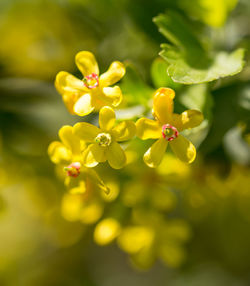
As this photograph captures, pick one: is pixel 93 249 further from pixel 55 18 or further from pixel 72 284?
pixel 55 18

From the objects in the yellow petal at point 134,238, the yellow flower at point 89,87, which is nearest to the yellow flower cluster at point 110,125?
the yellow flower at point 89,87

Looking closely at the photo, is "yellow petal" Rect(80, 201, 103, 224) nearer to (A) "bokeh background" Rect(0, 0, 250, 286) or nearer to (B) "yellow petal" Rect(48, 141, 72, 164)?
(A) "bokeh background" Rect(0, 0, 250, 286)

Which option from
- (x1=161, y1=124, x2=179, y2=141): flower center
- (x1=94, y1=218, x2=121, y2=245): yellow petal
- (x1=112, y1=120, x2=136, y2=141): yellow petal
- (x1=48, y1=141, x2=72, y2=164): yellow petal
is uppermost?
(x1=48, y1=141, x2=72, y2=164): yellow petal

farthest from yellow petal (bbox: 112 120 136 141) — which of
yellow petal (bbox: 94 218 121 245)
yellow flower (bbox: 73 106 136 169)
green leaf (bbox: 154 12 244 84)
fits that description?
yellow petal (bbox: 94 218 121 245)

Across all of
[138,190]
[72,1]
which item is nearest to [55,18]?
[72,1]

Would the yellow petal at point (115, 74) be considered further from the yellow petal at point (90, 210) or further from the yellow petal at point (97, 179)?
the yellow petal at point (90, 210)

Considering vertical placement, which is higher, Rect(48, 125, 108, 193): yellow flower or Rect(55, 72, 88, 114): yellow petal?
Rect(55, 72, 88, 114): yellow petal
